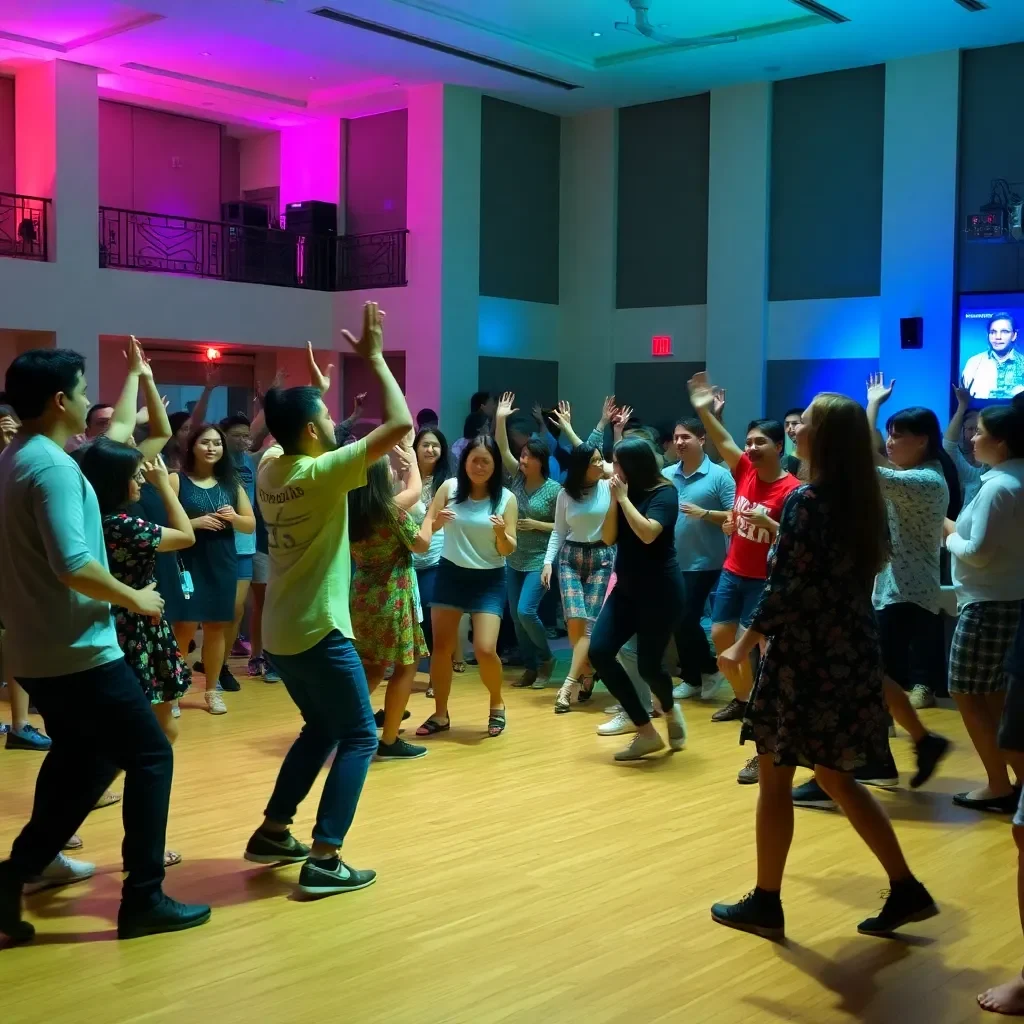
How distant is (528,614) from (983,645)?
357 cm

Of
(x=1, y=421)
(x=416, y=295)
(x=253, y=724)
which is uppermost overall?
(x=416, y=295)

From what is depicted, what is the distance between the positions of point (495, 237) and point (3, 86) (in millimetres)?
5406

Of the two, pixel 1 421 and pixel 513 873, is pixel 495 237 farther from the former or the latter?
pixel 513 873

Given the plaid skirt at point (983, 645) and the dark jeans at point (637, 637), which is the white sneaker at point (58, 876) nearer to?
the dark jeans at point (637, 637)

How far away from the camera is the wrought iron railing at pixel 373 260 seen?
13.6 meters

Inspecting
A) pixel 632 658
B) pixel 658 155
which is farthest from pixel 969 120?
pixel 632 658

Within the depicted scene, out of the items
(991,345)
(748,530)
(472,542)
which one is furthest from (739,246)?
(472,542)

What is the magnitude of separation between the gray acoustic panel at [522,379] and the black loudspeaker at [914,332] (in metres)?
4.20

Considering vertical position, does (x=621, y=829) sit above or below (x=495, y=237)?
below

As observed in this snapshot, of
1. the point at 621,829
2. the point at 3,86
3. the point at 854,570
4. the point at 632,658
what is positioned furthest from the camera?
the point at 3,86

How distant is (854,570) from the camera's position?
3594mm

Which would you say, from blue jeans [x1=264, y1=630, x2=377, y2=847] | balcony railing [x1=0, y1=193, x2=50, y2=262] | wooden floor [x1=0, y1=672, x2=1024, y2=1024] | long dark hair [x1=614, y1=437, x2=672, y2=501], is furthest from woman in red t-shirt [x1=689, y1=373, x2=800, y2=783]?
balcony railing [x1=0, y1=193, x2=50, y2=262]

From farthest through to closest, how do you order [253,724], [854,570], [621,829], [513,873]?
[253,724], [621,829], [513,873], [854,570]

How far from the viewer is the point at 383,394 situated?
382cm
